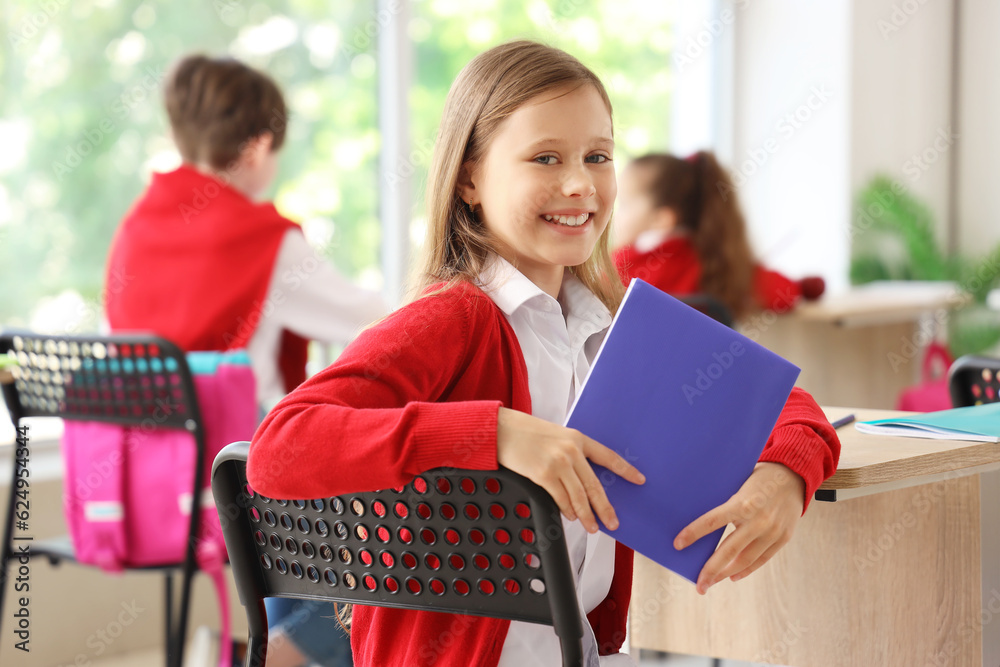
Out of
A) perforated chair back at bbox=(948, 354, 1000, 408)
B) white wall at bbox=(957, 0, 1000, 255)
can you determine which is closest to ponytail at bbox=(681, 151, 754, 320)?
perforated chair back at bbox=(948, 354, 1000, 408)

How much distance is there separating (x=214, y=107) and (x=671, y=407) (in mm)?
1622

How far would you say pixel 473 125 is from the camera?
1.12m

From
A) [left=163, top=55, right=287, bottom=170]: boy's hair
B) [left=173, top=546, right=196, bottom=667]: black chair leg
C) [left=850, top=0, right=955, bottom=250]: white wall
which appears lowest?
[left=173, top=546, right=196, bottom=667]: black chair leg

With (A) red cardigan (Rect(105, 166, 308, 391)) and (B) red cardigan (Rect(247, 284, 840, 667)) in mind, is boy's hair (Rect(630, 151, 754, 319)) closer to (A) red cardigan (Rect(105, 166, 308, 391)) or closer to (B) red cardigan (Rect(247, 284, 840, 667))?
(A) red cardigan (Rect(105, 166, 308, 391))

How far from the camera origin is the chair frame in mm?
1726

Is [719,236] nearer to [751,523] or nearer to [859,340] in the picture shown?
[859,340]

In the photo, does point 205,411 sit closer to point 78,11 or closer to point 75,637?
point 75,637

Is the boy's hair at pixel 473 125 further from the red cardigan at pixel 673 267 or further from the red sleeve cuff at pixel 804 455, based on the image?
the red cardigan at pixel 673 267

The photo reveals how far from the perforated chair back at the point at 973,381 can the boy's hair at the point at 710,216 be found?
1.61 m

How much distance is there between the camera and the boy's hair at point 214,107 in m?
2.14

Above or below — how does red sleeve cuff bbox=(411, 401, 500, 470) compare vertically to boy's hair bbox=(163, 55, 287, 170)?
below

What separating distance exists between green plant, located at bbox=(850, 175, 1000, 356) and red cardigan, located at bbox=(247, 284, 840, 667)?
4.17 meters

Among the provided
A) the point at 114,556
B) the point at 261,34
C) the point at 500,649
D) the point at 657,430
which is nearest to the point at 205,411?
the point at 114,556

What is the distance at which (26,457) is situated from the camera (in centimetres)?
195
